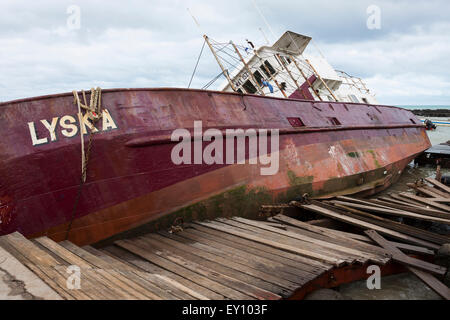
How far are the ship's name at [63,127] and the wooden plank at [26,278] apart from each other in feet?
5.89

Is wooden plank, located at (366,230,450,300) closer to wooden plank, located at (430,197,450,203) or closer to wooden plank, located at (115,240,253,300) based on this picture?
wooden plank, located at (115,240,253,300)

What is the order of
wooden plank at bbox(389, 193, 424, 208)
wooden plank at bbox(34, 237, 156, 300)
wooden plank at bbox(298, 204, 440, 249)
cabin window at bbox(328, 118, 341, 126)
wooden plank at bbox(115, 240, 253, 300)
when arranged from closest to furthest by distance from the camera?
wooden plank at bbox(34, 237, 156, 300)
wooden plank at bbox(115, 240, 253, 300)
wooden plank at bbox(298, 204, 440, 249)
wooden plank at bbox(389, 193, 424, 208)
cabin window at bbox(328, 118, 341, 126)

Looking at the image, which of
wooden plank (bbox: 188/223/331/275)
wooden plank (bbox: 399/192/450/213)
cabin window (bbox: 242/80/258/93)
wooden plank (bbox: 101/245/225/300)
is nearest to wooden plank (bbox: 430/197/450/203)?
wooden plank (bbox: 399/192/450/213)

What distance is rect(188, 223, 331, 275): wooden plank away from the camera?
425cm

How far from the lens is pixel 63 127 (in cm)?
509

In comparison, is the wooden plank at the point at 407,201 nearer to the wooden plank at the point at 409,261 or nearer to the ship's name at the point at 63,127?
the wooden plank at the point at 409,261

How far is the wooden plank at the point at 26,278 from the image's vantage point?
2.91m

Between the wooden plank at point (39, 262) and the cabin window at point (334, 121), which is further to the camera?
the cabin window at point (334, 121)

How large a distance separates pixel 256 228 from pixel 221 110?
101 inches

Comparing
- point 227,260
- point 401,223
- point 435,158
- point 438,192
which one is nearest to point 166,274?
point 227,260

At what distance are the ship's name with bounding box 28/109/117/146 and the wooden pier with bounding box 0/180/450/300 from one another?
1468mm

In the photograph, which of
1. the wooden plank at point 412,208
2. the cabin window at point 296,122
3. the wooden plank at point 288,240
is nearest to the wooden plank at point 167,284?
the wooden plank at point 288,240

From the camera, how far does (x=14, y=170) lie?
15.8ft
